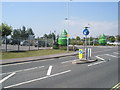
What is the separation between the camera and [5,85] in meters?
6.86

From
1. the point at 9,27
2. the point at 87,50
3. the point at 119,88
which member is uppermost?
the point at 9,27

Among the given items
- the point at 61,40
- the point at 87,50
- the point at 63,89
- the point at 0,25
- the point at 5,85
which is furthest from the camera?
the point at 61,40

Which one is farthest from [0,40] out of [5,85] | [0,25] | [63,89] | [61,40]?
[63,89]

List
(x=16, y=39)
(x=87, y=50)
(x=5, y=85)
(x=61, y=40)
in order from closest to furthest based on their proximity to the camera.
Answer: (x=5, y=85), (x=87, y=50), (x=16, y=39), (x=61, y=40)

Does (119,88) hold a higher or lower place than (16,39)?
lower

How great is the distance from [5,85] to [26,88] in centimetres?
115

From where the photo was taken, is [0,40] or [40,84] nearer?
[40,84]

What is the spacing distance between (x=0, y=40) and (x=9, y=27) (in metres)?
2.54

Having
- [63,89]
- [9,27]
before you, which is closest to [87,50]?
[63,89]

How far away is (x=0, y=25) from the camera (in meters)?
23.8

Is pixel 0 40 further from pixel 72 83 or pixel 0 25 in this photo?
pixel 72 83

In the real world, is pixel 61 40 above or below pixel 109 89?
above

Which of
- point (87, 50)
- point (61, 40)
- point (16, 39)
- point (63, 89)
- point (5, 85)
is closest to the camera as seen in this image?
point (63, 89)

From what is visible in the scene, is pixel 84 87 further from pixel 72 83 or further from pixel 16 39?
pixel 16 39
